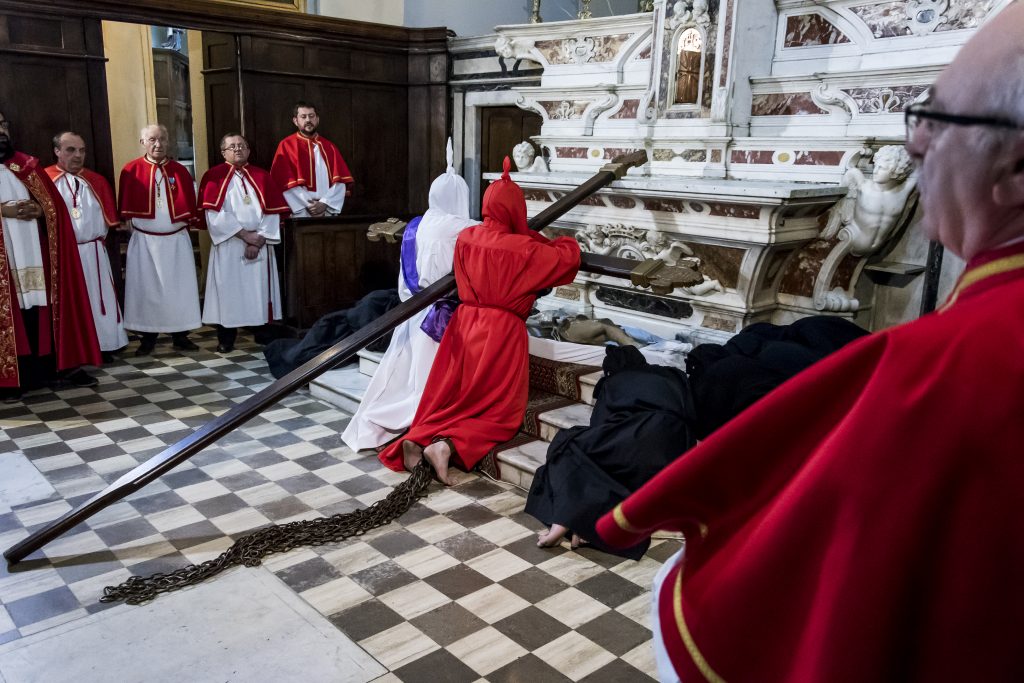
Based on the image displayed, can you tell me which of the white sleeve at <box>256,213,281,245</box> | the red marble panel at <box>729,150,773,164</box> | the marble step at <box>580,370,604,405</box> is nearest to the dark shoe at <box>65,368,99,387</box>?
the white sleeve at <box>256,213,281,245</box>

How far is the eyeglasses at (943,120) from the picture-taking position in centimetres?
101

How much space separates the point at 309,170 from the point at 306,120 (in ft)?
1.55

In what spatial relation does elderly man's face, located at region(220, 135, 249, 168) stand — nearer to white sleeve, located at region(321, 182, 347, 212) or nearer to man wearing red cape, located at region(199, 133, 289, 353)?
man wearing red cape, located at region(199, 133, 289, 353)

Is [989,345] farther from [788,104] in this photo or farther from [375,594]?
[788,104]

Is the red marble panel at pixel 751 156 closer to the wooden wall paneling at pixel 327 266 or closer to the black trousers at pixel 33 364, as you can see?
the wooden wall paneling at pixel 327 266

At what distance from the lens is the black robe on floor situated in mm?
3570

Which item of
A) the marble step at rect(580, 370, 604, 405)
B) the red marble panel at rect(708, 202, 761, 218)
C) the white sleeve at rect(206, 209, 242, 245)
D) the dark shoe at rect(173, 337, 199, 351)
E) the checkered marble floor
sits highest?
the red marble panel at rect(708, 202, 761, 218)

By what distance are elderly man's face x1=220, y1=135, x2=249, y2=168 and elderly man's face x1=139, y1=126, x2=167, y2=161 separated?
51cm

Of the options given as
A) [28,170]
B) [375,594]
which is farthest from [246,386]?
[375,594]

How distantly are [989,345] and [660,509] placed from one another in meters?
0.47

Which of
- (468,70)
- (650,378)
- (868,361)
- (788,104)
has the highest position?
(468,70)

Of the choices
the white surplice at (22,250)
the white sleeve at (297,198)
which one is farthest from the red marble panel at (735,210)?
the white surplice at (22,250)

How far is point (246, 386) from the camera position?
632 centimetres

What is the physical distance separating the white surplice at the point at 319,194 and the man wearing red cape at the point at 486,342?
11.9 feet
